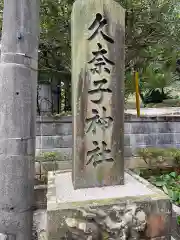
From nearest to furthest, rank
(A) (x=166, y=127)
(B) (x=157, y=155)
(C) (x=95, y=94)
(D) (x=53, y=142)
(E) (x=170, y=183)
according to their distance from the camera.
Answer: (C) (x=95, y=94) < (E) (x=170, y=183) < (D) (x=53, y=142) < (B) (x=157, y=155) < (A) (x=166, y=127)

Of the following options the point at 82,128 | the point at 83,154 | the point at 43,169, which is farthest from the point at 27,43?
the point at 43,169

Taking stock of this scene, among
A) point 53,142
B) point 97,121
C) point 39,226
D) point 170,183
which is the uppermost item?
point 97,121

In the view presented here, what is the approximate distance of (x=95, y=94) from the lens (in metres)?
2.61

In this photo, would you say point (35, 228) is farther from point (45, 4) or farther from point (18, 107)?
point (45, 4)

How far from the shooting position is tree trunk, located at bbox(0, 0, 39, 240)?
8.01ft

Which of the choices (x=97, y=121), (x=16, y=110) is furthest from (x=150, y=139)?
(x=16, y=110)

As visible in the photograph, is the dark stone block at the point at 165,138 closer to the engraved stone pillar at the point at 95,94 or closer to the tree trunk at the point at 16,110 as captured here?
the engraved stone pillar at the point at 95,94

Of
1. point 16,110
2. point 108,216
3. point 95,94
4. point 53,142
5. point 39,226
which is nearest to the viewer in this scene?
point 108,216

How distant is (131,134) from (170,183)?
1452 mm

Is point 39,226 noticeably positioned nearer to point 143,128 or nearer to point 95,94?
point 95,94

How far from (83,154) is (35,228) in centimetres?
156

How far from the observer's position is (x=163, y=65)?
275 inches

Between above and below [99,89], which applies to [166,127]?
below

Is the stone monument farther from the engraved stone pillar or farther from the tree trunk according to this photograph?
the tree trunk
